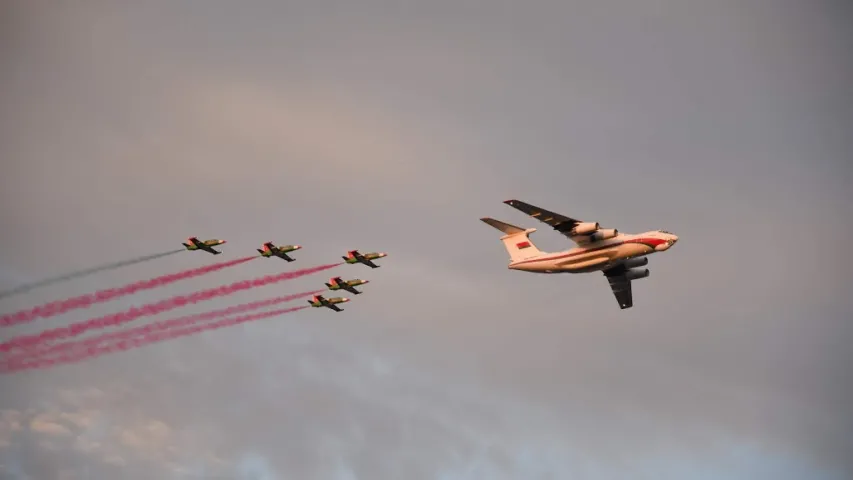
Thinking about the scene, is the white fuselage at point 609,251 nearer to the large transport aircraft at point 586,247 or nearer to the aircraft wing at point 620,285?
the large transport aircraft at point 586,247

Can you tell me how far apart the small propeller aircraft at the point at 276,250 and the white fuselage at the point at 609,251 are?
17.2 m

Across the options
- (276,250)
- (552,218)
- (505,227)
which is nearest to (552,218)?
(552,218)

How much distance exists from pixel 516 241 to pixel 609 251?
6965 millimetres

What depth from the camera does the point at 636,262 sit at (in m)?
77.6

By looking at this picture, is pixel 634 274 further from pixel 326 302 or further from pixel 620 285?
pixel 326 302

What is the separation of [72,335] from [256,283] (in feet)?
39.7

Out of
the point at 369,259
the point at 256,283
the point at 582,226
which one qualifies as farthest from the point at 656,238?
the point at 256,283

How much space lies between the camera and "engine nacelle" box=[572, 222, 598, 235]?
72312 mm

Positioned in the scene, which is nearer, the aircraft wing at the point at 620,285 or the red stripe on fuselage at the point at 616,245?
the red stripe on fuselage at the point at 616,245

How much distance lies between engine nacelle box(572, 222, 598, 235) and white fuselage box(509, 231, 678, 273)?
1.56 m

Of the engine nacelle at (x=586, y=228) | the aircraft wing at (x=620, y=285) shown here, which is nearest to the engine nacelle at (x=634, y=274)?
the aircraft wing at (x=620, y=285)

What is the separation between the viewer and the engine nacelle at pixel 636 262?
77250 mm

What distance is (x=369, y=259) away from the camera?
7988 centimetres

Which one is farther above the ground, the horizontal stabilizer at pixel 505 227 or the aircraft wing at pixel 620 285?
the horizontal stabilizer at pixel 505 227
